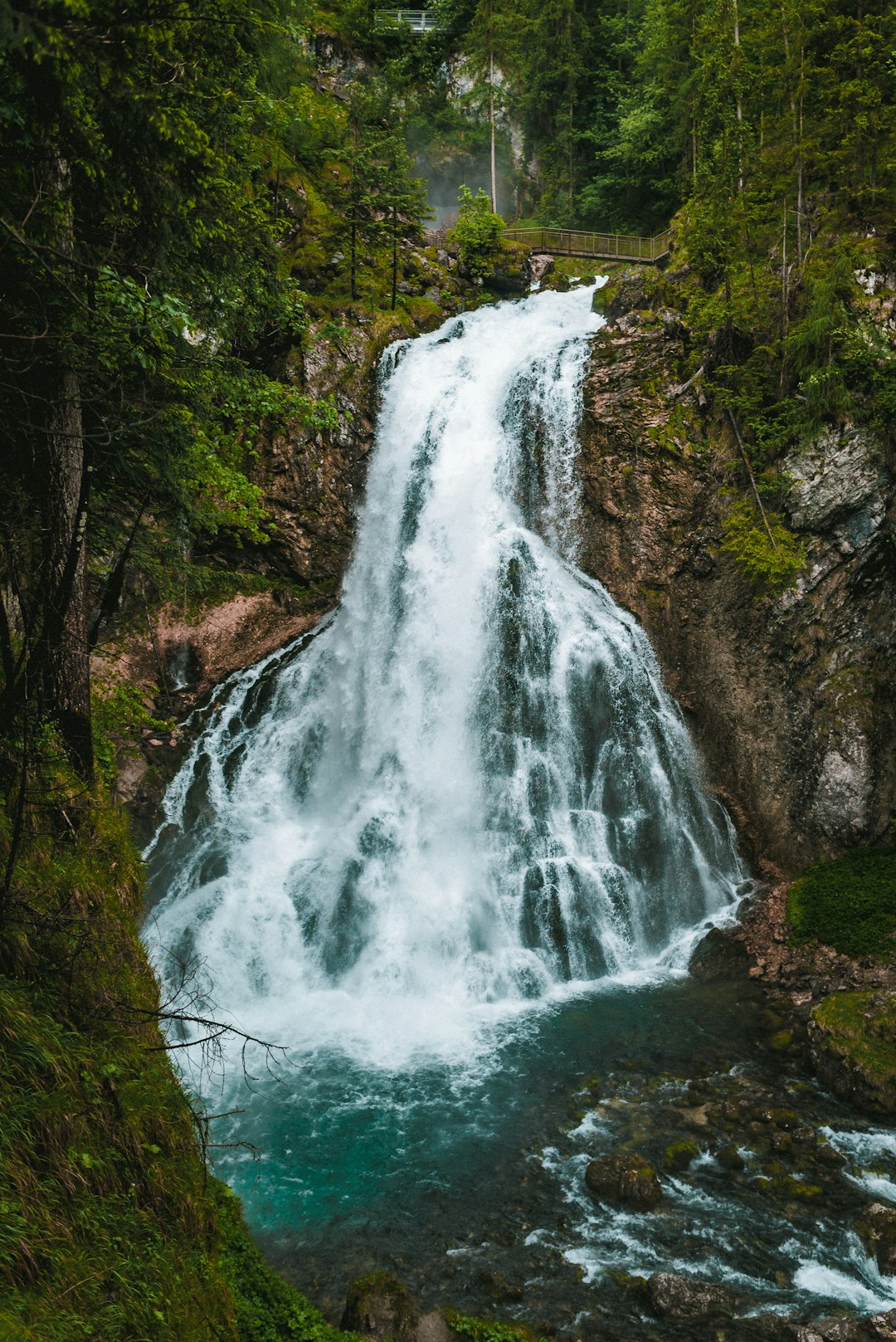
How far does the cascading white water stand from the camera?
12.5m

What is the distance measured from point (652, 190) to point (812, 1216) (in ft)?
106

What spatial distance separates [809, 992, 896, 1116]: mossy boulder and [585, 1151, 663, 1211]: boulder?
293 centimetres

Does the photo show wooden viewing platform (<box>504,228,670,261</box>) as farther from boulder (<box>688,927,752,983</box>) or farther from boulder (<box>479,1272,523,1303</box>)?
boulder (<box>479,1272,523,1303</box>)

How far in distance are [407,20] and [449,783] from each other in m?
41.6

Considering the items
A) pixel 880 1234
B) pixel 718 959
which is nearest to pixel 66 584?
pixel 880 1234

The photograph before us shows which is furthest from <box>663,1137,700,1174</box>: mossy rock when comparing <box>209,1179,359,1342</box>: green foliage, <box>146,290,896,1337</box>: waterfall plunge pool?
<box>209,1179,359,1342</box>: green foliage

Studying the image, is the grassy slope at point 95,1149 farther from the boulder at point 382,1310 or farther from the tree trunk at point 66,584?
the boulder at point 382,1310

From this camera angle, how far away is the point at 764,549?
14.5 meters

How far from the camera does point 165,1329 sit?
3.73 m

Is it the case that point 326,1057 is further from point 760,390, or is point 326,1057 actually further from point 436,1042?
point 760,390

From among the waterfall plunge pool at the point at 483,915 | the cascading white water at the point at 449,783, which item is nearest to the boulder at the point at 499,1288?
the waterfall plunge pool at the point at 483,915

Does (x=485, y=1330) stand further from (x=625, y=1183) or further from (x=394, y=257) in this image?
(x=394, y=257)

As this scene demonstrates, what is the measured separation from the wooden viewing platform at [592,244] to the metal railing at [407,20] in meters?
15.3

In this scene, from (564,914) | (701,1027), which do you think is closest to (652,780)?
(564,914)
